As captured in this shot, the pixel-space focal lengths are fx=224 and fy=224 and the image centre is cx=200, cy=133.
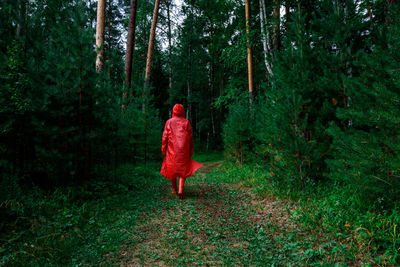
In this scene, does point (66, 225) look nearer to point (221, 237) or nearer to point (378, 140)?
point (221, 237)

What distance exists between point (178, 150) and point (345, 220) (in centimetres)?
374

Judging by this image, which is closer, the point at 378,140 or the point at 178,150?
the point at 378,140

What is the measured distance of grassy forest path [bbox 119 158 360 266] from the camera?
280 cm

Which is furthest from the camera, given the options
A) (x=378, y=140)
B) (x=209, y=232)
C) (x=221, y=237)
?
(x=209, y=232)

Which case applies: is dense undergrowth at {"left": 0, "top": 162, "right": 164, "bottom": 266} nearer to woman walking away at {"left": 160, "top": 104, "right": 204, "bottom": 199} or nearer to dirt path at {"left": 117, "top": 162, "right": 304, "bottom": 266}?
dirt path at {"left": 117, "top": 162, "right": 304, "bottom": 266}

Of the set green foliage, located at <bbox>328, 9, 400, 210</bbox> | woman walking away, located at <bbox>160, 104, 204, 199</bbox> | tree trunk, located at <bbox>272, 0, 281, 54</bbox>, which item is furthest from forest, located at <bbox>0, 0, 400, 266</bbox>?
tree trunk, located at <bbox>272, 0, 281, 54</bbox>

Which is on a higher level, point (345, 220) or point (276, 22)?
point (276, 22)

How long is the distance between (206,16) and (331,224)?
23.3 meters

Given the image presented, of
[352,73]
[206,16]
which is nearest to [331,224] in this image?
[352,73]

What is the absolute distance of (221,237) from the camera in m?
3.48

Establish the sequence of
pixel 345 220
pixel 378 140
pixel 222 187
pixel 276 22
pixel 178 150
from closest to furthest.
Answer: pixel 378 140
pixel 345 220
pixel 178 150
pixel 222 187
pixel 276 22

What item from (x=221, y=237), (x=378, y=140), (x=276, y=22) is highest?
(x=276, y=22)

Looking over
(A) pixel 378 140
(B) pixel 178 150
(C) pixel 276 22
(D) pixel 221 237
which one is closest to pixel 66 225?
(D) pixel 221 237

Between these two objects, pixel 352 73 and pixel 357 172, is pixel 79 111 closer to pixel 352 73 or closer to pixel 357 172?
pixel 357 172
